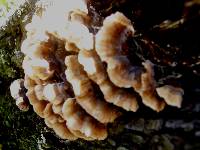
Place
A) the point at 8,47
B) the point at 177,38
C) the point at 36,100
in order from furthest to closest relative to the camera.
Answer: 1. the point at 8,47
2. the point at 36,100
3. the point at 177,38

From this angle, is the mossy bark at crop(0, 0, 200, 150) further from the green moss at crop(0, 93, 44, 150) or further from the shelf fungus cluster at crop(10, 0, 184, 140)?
the green moss at crop(0, 93, 44, 150)

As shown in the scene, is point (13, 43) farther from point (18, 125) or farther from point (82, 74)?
point (82, 74)

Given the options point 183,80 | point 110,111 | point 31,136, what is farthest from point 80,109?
point 31,136

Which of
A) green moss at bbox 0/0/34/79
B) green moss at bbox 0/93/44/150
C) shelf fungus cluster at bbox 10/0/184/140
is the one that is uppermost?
green moss at bbox 0/0/34/79

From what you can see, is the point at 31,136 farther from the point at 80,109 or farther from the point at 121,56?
the point at 121,56

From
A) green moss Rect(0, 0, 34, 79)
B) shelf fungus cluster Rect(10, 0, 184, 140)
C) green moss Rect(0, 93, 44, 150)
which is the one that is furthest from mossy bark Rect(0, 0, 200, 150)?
green moss Rect(0, 0, 34, 79)

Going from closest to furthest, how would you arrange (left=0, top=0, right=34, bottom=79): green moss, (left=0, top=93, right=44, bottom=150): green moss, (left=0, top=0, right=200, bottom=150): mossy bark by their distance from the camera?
1. (left=0, top=0, right=200, bottom=150): mossy bark
2. (left=0, top=0, right=34, bottom=79): green moss
3. (left=0, top=93, right=44, bottom=150): green moss

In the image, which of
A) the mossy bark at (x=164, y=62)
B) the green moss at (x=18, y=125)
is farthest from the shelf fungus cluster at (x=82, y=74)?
the green moss at (x=18, y=125)

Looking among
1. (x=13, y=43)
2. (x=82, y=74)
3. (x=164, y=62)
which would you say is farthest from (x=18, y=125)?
(x=164, y=62)
